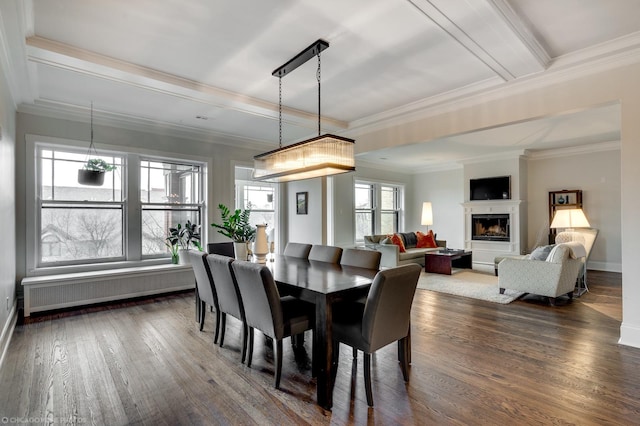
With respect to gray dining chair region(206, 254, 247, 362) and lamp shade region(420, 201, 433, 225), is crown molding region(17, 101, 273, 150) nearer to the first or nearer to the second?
gray dining chair region(206, 254, 247, 362)

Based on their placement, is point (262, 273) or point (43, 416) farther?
point (262, 273)

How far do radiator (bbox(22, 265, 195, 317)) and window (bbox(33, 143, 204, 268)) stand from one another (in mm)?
361

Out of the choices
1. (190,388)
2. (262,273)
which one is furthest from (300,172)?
(190,388)

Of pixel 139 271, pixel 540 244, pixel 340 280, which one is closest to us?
pixel 340 280

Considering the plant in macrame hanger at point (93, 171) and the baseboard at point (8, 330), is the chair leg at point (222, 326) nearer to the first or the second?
the baseboard at point (8, 330)

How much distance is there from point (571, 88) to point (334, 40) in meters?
2.42

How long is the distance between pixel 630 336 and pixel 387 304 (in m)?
2.63

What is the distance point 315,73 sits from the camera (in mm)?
3434

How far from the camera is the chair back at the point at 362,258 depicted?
3.20 metres

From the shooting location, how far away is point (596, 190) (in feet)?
22.9

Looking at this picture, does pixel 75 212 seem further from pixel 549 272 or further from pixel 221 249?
pixel 549 272

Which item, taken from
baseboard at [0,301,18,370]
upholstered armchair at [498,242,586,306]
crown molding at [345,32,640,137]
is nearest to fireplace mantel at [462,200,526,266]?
upholstered armchair at [498,242,586,306]

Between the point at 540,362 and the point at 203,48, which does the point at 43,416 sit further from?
the point at 540,362

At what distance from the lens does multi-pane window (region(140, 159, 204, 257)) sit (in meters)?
5.19
